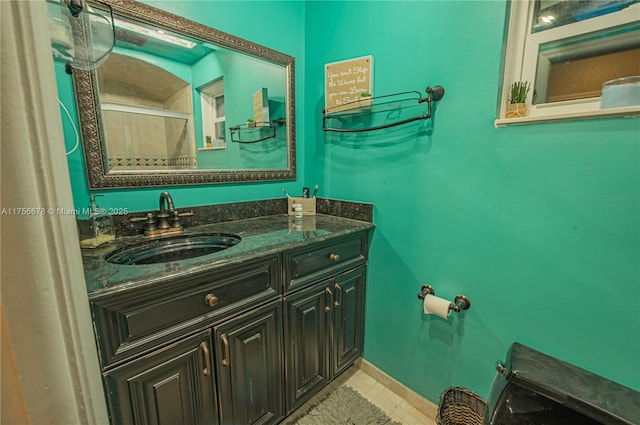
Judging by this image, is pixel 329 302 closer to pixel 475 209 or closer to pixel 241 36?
pixel 475 209

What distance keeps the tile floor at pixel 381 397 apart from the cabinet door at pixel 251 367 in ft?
1.24

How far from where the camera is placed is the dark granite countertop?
71 cm

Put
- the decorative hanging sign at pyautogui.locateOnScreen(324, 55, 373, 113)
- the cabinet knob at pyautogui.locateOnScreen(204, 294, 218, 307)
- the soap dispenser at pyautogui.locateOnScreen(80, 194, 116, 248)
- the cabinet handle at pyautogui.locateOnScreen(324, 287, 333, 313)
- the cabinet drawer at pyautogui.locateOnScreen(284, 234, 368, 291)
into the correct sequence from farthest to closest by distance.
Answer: the decorative hanging sign at pyautogui.locateOnScreen(324, 55, 373, 113)
the cabinet handle at pyautogui.locateOnScreen(324, 287, 333, 313)
the cabinet drawer at pyautogui.locateOnScreen(284, 234, 368, 291)
the soap dispenser at pyautogui.locateOnScreen(80, 194, 116, 248)
the cabinet knob at pyautogui.locateOnScreen(204, 294, 218, 307)

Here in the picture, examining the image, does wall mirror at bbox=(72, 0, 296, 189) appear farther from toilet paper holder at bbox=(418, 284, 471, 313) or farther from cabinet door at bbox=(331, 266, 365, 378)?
toilet paper holder at bbox=(418, 284, 471, 313)

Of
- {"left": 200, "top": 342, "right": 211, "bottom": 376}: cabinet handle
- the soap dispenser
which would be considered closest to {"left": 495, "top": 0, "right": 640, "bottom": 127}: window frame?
{"left": 200, "top": 342, "right": 211, "bottom": 376}: cabinet handle

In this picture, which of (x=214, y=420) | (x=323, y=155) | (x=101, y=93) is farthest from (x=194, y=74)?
(x=214, y=420)

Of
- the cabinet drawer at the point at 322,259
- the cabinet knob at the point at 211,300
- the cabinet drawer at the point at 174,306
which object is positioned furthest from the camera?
the cabinet drawer at the point at 322,259

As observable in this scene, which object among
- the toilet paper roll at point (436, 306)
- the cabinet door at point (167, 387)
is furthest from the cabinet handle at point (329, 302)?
the cabinet door at point (167, 387)

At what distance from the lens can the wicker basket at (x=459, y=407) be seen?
1.14m

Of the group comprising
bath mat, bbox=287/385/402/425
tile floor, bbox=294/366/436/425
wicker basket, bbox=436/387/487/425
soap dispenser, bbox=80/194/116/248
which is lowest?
tile floor, bbox=294/366/436/425

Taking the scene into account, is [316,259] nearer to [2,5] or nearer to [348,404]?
[348,404]

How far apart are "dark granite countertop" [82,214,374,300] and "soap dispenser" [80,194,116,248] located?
3cm

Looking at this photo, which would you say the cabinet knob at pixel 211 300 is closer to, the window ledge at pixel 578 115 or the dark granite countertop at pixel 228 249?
the dark granite countertop at pixel 228 249

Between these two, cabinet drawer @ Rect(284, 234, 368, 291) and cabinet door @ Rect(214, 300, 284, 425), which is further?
cabinet drawer @ Rect(284, 234, 368, 291)
